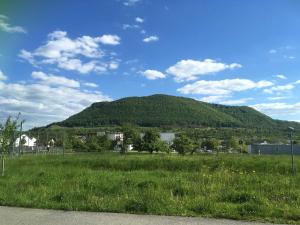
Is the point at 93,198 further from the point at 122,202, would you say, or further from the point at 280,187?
the point at 280,187

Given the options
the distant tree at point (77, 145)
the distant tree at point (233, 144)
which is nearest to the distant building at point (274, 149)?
the distant tree at point (233, 144)

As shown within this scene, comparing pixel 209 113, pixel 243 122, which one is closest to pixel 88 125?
pixel 209 113

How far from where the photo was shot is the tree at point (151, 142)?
260ft

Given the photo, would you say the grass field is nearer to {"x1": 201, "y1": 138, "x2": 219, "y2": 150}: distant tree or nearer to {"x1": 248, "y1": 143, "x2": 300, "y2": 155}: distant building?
{"x1": 248, "y1": 143, "x2": 300, "y2": 155}: distant building

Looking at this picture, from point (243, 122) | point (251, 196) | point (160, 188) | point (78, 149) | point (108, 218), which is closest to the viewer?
point (108, 218)

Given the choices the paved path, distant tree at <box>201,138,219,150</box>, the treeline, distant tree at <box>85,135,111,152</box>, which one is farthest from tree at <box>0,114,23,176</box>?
the treeline

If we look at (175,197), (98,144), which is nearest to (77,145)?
(98,144)

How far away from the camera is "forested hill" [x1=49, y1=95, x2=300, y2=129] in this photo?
163750mm

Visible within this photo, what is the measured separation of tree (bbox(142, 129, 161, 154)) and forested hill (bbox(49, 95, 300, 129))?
7675cm

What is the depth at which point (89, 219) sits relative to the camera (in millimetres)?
8859

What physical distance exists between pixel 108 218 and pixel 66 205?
1.80 meters

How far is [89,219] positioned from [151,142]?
2790 inches

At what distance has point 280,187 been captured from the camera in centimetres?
1305

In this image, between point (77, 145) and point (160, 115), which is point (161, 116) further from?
point (77, 145)
